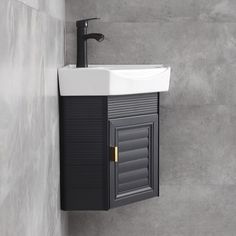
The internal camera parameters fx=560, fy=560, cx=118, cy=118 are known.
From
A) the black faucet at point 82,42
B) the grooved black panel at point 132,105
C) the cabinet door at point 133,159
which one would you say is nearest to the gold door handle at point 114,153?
the cabinet door at point 133,159

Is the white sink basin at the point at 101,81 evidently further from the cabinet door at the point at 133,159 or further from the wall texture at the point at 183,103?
the wall texture at the point at 183,103

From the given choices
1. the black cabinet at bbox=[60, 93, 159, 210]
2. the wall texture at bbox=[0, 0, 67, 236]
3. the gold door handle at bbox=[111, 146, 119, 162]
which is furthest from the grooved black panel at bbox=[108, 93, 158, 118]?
the wall texture at bbox=[0, 0, 67, 236]

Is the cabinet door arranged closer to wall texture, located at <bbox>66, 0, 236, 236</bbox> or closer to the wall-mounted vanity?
the wall-mounted vanity

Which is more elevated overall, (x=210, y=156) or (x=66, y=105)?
(x=66, y=105)

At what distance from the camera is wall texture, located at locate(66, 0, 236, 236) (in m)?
2.61

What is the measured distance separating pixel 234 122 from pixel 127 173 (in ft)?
2.09

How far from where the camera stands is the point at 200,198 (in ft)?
8.96

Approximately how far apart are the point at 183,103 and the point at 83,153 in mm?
610

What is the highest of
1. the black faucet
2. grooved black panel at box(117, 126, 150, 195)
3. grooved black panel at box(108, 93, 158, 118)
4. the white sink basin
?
the black faucet

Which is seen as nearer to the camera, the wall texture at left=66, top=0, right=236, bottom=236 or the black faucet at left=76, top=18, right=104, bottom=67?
the black faucet at left=76, top=18, right=104, bottom=67

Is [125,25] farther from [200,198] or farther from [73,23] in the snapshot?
[200,198]

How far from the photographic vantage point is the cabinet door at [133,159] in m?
2.33

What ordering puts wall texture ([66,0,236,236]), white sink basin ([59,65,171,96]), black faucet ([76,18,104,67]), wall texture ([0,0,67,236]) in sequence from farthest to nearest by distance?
wall texture ([66,0,236,236]) → black faucet ([76,18,104,67]) → white sink basin ([59,65,171,96]) → wall texture ([0,0,67,236])

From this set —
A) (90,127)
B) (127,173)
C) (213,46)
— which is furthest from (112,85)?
(213,46)
